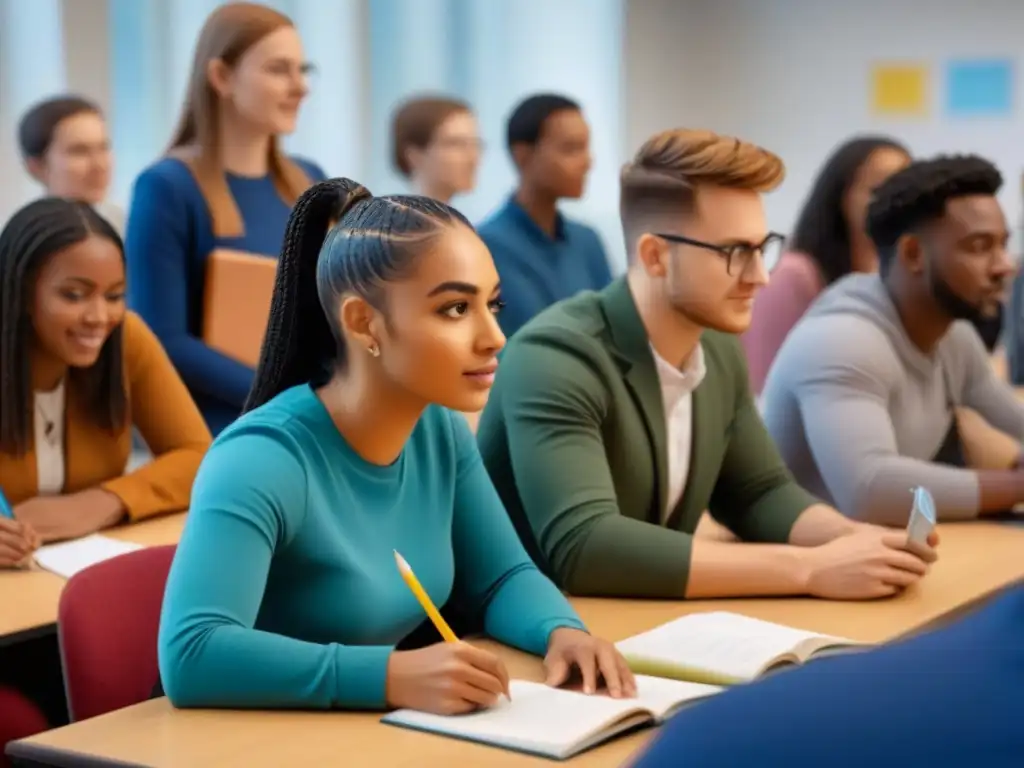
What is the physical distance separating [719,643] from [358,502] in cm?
49

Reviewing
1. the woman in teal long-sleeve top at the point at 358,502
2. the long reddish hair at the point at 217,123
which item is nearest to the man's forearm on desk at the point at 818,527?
the woman in teal long-sleeve top at the point at 358,502

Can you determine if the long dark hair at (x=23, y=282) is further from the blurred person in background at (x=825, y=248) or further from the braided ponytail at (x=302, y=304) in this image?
the blurred person in background at (x=825, y=248)

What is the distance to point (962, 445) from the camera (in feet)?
10.1

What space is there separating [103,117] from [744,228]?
9.47 ft

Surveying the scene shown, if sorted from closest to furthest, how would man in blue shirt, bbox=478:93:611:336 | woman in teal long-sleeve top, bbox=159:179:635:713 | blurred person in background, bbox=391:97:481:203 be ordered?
woman in teal long-sleeve top, bbox=159:179:635:713 → man in blue shirt, bbox=478:93:611:336 → blurred person in background, bbox=391:97:481:203

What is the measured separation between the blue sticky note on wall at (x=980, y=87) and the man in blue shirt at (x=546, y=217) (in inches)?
123

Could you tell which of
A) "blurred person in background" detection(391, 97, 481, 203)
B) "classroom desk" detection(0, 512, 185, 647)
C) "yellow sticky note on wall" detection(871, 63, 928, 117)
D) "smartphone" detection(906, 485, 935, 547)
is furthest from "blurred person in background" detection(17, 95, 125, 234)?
"yellow sticky note on wall" detection(871, 63, 928, 117)

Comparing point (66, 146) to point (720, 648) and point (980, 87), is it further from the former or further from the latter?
point (980, 87)

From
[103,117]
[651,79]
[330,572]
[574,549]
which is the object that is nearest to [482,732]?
[330,572]

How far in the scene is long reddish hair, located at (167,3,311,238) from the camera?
11.1 ft

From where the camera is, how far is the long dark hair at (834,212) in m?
3.91

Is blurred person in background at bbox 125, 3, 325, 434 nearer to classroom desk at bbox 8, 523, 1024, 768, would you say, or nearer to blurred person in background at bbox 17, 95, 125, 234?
blurred person in background at bbox 17, 95, 125, 234

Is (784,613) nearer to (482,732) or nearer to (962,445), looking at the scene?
(482,732)

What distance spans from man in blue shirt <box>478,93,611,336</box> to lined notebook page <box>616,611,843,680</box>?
7.19 feet
